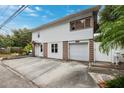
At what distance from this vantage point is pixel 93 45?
12.0 meters

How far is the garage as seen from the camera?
508 inches

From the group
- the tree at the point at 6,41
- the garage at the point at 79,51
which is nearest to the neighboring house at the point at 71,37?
the garage at the point at 79,51

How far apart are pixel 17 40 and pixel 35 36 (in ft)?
52.4

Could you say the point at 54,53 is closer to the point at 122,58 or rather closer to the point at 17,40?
the point at 122,58

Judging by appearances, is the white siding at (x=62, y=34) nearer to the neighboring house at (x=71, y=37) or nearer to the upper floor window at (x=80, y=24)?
the neighboring house at (x=71, y=37)

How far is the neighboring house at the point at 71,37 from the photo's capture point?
12375 millimetres

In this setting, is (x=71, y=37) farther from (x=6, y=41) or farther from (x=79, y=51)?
(x=6, y=41)

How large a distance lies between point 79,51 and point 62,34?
3181mm

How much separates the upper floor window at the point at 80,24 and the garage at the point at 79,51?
1.67 metres

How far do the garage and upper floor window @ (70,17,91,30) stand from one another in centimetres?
167

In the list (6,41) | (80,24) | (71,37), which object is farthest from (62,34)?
(6,41)

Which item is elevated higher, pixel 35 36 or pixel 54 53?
pixel 35 36

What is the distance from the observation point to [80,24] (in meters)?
13.5
